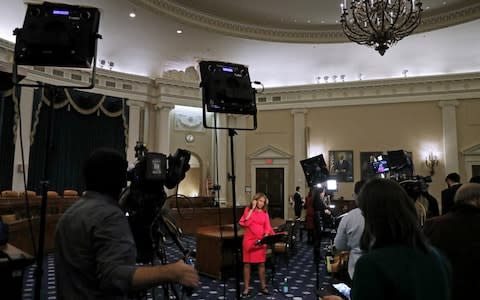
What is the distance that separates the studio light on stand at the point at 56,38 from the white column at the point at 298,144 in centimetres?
1246

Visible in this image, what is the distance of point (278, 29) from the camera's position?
12.0 metres

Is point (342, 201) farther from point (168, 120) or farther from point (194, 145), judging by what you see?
point (168, 120)

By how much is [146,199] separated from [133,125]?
461 inches

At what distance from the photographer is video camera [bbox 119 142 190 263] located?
2275 mm

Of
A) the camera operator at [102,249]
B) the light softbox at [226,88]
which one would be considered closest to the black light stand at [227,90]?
the light softbox at [226,88]

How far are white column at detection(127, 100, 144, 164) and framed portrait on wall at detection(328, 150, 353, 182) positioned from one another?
7.36m

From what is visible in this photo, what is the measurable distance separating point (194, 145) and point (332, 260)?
10.3 m

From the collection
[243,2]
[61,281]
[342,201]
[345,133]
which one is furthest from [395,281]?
[345,133]

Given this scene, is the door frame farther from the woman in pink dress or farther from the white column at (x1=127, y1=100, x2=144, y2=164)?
the woman in pink dress

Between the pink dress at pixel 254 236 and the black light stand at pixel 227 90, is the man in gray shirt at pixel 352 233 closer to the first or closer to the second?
the black light stand at pixel 227 90

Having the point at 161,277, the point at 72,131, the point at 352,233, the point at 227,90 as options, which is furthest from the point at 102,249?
the point at 72,131

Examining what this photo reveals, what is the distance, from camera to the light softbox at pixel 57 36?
2230mm

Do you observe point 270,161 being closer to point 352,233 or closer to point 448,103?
point 448,103

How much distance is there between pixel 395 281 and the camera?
129 cm
